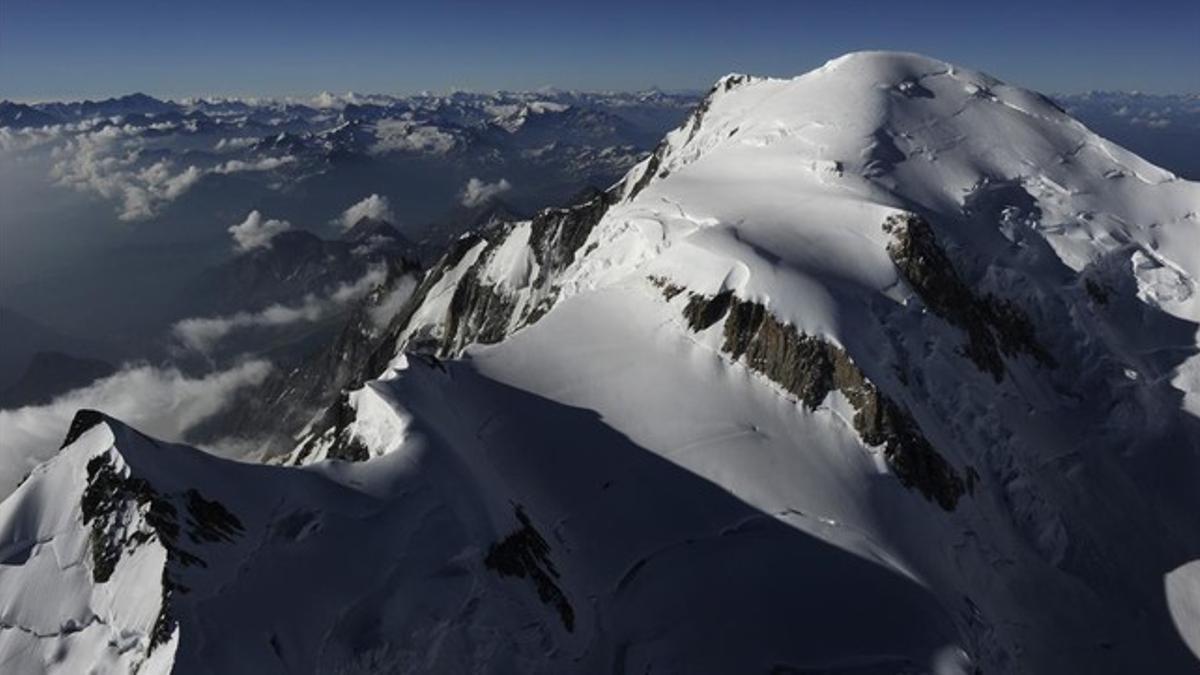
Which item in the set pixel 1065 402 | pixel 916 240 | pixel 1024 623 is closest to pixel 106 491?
pixel 1024 623

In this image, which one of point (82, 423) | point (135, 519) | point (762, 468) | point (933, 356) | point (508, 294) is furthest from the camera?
point (508, 294)

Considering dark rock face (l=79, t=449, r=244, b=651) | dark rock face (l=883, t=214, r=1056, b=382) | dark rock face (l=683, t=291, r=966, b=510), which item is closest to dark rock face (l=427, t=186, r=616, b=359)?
dark rock face (l=683, t=291, r=966, b=510)

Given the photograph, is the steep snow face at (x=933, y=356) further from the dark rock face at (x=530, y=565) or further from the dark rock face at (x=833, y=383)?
the dark rock face at (x=530, y=565)

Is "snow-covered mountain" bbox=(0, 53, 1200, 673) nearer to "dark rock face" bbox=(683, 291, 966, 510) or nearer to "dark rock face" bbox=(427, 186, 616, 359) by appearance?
"dark rock face" bbox=(683, 291, 966, 510)

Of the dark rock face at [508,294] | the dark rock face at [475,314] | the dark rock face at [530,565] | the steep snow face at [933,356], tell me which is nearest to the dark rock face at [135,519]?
the dark rock face at [530,565]

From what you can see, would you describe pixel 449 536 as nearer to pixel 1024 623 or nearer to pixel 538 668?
pixel 538 668

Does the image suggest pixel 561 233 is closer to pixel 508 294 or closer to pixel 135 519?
pixel 508 294

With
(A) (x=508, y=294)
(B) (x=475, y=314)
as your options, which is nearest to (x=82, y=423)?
(A) (x=508, y=294)
